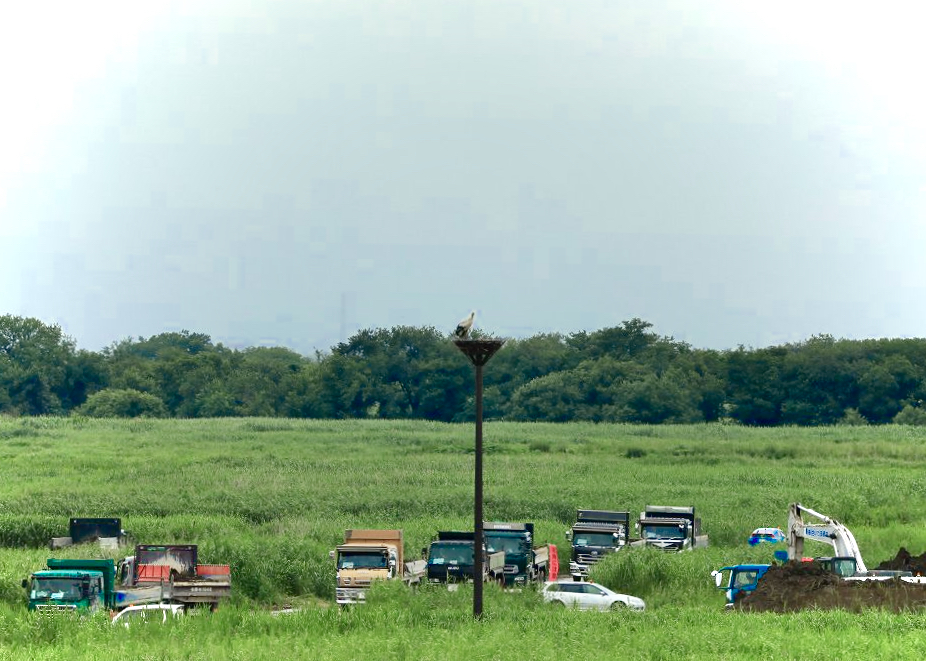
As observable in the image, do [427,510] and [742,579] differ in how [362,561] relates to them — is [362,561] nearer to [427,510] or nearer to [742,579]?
[742,579]

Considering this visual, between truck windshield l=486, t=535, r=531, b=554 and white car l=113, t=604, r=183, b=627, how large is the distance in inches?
418

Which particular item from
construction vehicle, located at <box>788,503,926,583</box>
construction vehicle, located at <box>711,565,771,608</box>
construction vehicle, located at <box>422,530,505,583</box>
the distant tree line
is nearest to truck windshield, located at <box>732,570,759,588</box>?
construction vehicle, located at <box>711,565,771,608</box>

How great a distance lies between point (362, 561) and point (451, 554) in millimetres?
2774

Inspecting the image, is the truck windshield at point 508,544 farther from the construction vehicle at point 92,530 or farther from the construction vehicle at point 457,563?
the construction vehicle at point 92,530

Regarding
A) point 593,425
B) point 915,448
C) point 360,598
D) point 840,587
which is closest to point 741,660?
point 840,587

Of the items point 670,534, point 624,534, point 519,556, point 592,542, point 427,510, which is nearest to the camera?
point 519,556

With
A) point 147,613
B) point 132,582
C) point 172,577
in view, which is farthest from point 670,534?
point 147,613

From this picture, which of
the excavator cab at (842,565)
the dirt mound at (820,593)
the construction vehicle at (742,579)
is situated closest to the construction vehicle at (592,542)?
the construction vehicle at (742,579)

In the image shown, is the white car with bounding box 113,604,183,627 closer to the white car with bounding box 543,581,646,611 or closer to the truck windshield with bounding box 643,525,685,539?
the white car with bounding box 543,581,646,611

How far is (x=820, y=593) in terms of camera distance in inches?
1101

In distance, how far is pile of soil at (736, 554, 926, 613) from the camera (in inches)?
1069

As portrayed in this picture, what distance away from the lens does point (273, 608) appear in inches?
1272

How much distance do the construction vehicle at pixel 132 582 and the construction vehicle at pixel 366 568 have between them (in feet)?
10.8

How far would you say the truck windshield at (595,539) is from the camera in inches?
1518
